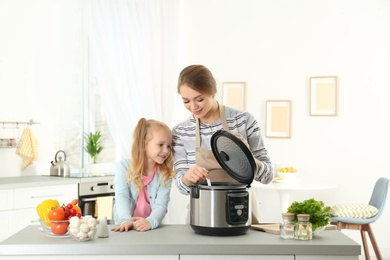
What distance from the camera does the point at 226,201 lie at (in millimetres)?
2531

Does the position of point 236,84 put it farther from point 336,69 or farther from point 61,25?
point 61,25

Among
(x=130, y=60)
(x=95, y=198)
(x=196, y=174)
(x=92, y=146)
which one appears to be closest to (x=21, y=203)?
(x=95, y=198)

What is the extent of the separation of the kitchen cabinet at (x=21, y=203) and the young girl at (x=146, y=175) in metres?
1.56

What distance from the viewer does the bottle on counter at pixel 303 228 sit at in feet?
8.18

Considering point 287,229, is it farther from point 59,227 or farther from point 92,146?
point 92,146

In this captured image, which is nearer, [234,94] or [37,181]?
[37,181]

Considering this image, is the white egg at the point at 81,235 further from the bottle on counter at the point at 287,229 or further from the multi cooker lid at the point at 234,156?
the bottle on counter at the point at 287,229

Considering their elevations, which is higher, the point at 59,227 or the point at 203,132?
the point at 203,132

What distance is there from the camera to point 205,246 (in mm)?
2383

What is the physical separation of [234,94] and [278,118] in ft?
1.74

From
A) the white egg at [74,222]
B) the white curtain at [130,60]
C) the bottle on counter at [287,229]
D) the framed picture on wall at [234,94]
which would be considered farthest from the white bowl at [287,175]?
the white egg at [74,222]

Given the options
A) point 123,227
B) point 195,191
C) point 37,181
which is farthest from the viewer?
point 37,181

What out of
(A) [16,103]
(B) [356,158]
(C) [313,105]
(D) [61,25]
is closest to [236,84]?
(C) [313,105]

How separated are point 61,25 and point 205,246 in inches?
147
